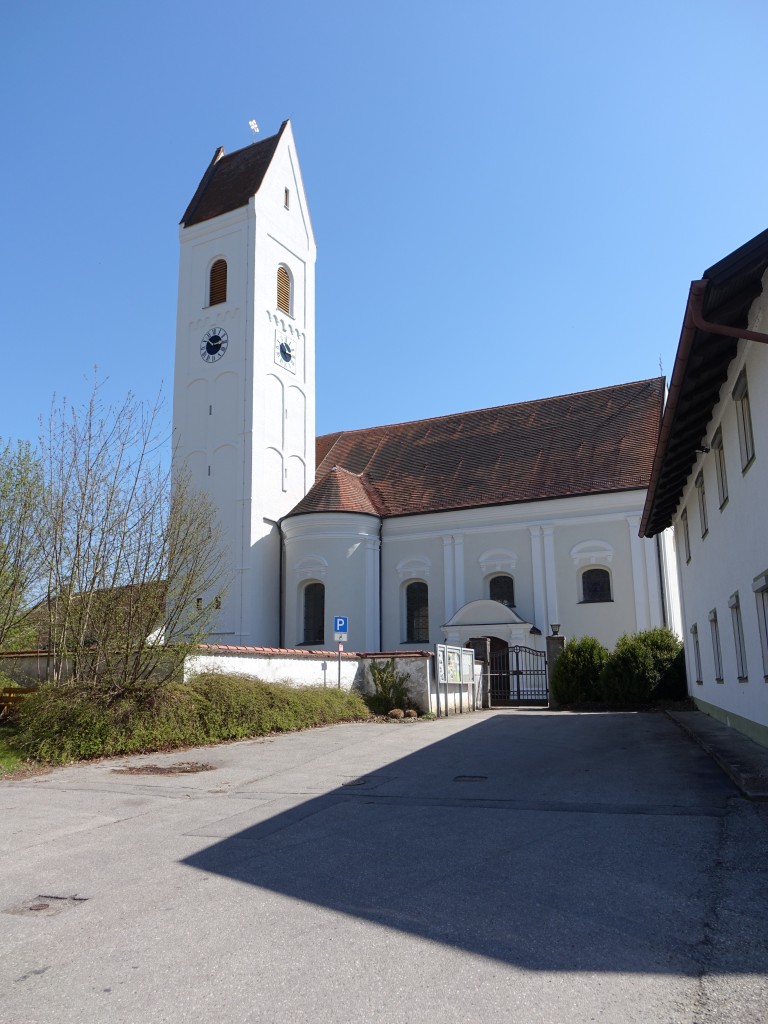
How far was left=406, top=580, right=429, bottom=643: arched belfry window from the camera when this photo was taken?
33.2 m

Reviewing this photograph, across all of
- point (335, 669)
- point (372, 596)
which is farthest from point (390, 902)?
point (372, 596)

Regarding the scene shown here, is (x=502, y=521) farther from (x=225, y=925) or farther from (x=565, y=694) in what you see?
(x=225, y=925)

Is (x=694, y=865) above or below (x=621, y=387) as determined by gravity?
below

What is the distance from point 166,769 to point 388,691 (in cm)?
1018

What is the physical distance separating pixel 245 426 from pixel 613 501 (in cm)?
1417

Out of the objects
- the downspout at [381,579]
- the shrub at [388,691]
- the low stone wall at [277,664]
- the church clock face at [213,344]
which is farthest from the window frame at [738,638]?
the church clock face at [213,344]

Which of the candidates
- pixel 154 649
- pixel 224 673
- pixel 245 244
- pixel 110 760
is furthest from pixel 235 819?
pixel 245 244

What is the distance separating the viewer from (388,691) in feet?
70.2

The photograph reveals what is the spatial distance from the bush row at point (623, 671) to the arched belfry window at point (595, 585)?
5.82 meters

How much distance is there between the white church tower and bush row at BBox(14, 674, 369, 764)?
15.5 meters

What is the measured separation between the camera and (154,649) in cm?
1476

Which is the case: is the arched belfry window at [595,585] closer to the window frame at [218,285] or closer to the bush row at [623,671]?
Result: the bush row at [623,671]

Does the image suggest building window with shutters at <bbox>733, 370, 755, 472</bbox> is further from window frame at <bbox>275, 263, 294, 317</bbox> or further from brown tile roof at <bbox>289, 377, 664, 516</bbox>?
window frame at <bbox>275, 263, 294, 317</bbox>

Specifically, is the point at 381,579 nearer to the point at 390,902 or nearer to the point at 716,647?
the point at 716,647
